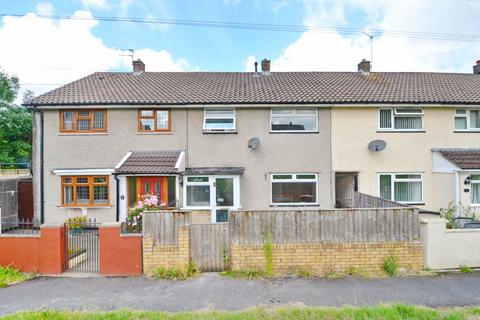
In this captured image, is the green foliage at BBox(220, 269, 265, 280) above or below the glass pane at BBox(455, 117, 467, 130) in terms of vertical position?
below

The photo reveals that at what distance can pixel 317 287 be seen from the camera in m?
5.60

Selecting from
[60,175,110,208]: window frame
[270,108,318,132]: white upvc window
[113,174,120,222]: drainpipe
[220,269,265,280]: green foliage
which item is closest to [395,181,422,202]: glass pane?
[270,108,318,132]: white upvc window

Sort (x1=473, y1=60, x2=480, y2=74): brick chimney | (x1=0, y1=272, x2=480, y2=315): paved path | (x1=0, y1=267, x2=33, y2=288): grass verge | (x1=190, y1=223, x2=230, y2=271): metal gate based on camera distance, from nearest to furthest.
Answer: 1. (x1=0, y1=272, x2=480, y2=315): paved path
2. (x1=0, y1=267, x2=33, y2=288): grass verge
3. (x1=190, y1=223, x2=230, y2=271): metal gate
4. (x1=473, y1=60, x2=480, y2=74): brick chimney

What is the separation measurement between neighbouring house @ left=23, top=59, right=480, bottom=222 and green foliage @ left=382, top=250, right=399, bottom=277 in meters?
4.85

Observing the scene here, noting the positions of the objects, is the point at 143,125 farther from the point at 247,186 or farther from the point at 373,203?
the point at 373,203

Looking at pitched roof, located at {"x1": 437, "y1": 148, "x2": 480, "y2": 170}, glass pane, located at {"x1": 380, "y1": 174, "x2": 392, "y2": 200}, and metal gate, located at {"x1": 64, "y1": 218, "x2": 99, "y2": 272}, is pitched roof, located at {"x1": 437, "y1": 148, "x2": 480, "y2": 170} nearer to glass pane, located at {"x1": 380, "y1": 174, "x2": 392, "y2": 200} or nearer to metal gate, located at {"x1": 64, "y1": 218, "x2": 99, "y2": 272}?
glass pane, located at {"x1": 380, "y1": 174, "x2": 392, "y2": 200}

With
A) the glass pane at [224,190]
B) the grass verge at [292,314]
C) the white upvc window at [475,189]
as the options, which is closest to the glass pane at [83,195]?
the glass pane at [224,190]

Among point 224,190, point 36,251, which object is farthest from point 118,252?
point 224,190

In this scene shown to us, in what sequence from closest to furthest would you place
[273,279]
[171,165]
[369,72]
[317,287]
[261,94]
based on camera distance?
[317,287], [273,279], [171,165], [261,94], [369,72]

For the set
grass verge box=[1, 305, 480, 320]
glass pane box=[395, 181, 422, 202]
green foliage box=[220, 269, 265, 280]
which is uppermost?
glass pane box=[395, 181, 422, 202]

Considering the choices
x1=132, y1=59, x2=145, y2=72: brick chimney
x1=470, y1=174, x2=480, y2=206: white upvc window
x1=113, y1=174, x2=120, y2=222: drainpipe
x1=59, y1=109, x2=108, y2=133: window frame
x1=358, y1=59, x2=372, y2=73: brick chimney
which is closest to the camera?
x1=113, y1=174, x2=120, y2=222: drainpipe

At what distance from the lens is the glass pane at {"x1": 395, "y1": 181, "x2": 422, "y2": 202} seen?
11273mm

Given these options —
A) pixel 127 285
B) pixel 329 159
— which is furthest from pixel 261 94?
pixel 127 285

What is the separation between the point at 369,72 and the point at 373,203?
31.2 ft
